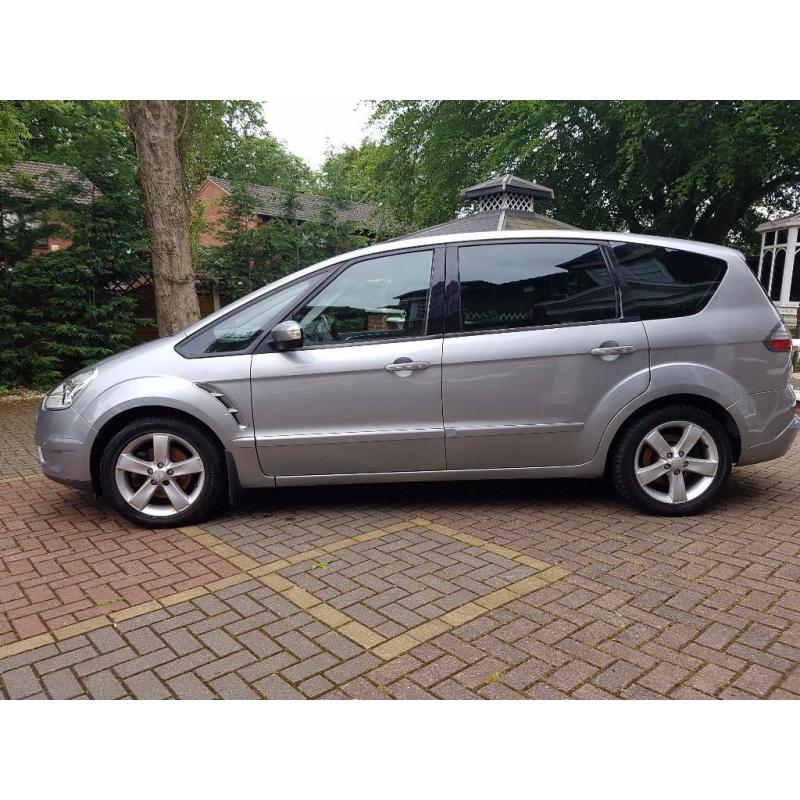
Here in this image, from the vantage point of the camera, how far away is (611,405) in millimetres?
3967

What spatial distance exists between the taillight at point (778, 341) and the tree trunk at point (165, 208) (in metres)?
8.44

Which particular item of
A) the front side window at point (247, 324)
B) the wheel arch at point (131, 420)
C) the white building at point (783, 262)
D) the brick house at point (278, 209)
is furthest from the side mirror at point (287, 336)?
the white building at point (783, 262)

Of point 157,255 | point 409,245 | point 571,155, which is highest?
point 571,155

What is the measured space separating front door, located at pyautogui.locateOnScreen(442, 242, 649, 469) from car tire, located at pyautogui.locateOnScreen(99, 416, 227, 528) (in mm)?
1554

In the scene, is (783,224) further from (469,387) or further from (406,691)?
(406,691)

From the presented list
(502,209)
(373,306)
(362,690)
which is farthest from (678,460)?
(502,209)

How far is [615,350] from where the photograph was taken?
155 inches

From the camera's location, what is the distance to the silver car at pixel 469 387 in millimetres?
3965

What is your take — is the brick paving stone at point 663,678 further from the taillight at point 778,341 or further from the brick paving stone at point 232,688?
the taillight at point 778,341

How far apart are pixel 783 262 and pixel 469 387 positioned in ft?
75.1

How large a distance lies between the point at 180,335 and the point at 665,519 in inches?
135

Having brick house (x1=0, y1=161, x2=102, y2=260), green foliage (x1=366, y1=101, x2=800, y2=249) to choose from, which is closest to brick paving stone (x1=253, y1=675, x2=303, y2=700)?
brick house (x1=0, y1=161, x2=102, y2=260)

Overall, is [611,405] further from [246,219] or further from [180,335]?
[246,219]

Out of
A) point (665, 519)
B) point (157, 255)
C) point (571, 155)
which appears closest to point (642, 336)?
point (665, 519)
